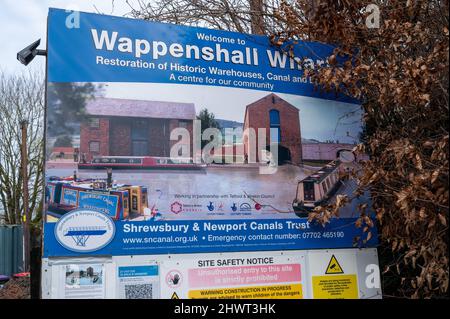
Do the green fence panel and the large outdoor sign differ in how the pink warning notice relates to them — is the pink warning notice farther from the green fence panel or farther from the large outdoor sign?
the green fence panel

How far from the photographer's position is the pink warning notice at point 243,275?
4008 mm

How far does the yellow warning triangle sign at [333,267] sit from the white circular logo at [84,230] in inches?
74.6

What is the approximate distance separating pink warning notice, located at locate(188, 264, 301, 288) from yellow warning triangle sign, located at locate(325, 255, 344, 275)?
0.99ft

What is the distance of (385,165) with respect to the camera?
4.25 metres

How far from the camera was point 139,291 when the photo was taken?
12.5ft

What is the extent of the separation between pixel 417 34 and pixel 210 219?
7.74ft

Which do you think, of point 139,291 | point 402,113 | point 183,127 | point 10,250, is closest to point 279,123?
A: point 183,127

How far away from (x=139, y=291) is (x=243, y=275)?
0.85 meters

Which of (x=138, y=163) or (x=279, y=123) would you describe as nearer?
(x=138, y=163)

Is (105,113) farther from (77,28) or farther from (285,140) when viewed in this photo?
(285,140)

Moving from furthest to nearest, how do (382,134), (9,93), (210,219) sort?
(9,93), (382,134), (210,219)

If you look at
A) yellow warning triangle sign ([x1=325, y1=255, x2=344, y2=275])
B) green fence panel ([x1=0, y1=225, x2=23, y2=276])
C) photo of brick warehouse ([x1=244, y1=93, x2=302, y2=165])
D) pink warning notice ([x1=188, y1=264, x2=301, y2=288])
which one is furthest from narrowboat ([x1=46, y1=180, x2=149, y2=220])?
green fence panel ([x1=0, y1=225, x2=23, y2=276])

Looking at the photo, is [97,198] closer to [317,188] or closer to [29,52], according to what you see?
[29,52]
